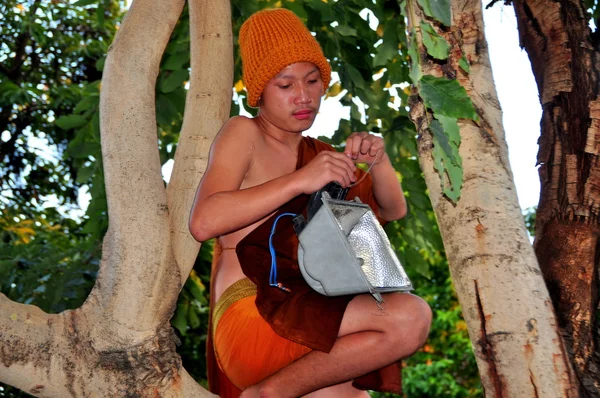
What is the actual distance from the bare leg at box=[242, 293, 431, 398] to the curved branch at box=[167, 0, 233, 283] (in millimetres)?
472

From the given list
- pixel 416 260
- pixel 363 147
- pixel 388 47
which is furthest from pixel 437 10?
pixel 416 260

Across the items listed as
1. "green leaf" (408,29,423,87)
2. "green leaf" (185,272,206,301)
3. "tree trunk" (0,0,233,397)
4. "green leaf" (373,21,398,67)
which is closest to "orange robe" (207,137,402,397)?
"tree trunk" (0,0,233,397)

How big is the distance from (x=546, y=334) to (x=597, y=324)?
469 millimetres

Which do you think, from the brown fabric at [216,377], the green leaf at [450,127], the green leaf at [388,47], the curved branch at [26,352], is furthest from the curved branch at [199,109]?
the green leaf at [388,47]

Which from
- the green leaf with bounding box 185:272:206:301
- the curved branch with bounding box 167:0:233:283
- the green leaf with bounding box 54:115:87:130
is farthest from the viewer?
the green leaf with bounding box 185:272:206:301

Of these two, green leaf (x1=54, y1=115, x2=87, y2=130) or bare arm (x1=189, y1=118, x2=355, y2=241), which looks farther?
green leaf (x1=54, y1=115, x2=87, y2=130)

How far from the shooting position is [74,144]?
4188 mm

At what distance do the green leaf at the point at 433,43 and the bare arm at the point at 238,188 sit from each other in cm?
67

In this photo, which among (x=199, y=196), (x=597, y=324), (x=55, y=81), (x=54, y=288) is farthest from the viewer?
(x=55, y=81)

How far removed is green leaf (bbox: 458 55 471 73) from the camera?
6.20 feet

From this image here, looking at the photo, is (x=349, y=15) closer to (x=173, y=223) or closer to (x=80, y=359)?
(x=173, y=223)

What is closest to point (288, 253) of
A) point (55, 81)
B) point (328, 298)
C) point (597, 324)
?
point (328, 298)

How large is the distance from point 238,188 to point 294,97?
1.19ft

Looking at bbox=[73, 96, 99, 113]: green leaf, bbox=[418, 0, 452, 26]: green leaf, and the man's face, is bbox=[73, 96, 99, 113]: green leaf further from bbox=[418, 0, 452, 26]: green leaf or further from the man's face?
bbox=[418, 0, 452, 26]: green leaf
